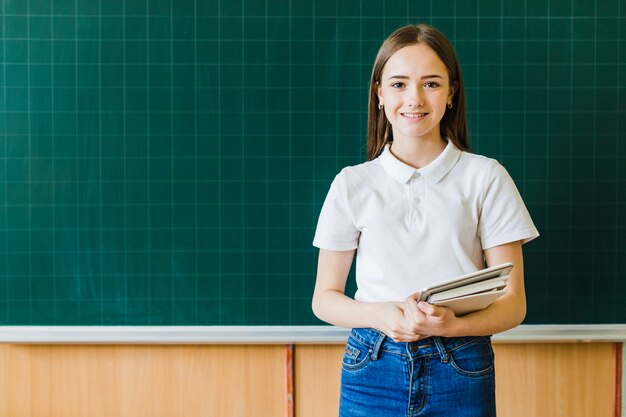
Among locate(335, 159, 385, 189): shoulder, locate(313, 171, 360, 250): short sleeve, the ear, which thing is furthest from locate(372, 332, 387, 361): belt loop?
the ear

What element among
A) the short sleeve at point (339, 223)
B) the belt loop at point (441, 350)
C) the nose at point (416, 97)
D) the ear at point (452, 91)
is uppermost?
the ear at point (452, 91)

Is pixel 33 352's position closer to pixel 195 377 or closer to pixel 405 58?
pixel 195 377

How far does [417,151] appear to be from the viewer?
1.40m

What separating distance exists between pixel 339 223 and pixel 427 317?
13.1 inches

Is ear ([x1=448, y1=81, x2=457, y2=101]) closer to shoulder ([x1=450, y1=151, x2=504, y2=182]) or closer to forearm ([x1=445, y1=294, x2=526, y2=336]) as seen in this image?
shoulder ([x1=450, y1=151, x2=504, y2=182])

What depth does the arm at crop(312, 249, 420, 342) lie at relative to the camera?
3.92ft

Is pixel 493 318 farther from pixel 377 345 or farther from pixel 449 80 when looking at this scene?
pixel 449 80

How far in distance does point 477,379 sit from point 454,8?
1076 millimetres

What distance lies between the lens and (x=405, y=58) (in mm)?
1340

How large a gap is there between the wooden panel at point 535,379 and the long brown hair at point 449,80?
0.75 meters

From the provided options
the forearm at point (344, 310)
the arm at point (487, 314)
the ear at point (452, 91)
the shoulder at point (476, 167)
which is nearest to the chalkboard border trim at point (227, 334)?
the forearm at point (344, 310)

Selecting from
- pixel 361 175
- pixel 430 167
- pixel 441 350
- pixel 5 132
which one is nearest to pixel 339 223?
pixel 361 175

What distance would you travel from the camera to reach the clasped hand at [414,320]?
1.13 m

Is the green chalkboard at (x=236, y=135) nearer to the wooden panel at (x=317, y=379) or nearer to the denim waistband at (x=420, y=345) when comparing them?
the wooden panel at (x=317, y=379)
